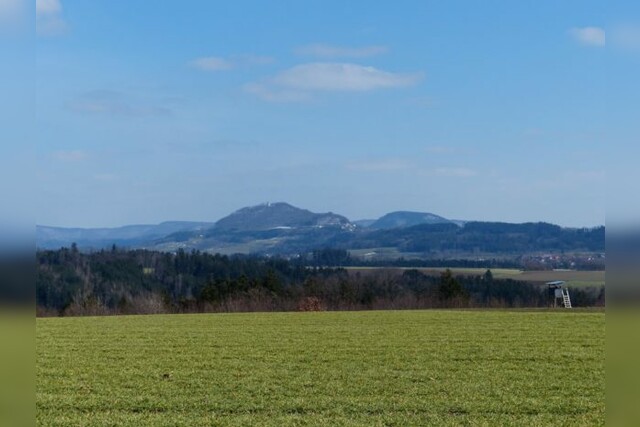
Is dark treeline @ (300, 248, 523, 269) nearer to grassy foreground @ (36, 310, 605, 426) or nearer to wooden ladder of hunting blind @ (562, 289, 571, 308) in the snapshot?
wooden ladder of hunting blind @ (562, 289, 571, 308)

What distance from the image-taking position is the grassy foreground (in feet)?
44.2

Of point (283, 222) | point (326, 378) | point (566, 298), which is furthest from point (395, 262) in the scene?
point (326, 378)

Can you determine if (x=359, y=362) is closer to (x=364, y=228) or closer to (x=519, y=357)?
(x=519, y=357)

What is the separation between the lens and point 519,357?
22.3 m

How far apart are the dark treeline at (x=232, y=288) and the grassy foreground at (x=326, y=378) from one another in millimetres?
27494

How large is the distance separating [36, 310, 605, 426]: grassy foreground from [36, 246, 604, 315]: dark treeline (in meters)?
27.5

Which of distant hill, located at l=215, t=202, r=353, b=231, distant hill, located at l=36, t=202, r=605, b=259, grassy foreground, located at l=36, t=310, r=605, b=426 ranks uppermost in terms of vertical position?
distant hill, located at l=215, t=202, r=353, b=231

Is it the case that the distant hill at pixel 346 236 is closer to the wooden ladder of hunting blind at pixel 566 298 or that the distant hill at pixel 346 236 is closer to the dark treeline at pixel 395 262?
the dark treeline at pixel 395 262

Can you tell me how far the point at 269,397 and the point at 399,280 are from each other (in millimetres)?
71255

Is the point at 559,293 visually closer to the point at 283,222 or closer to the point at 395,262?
the point at 395,262

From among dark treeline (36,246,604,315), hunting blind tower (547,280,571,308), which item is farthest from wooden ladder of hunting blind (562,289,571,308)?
dark treeline (36,246,604,315)

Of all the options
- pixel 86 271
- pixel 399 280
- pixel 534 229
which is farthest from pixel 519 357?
pixel 534 229

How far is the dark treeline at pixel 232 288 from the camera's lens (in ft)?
219

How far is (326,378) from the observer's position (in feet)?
58.8
